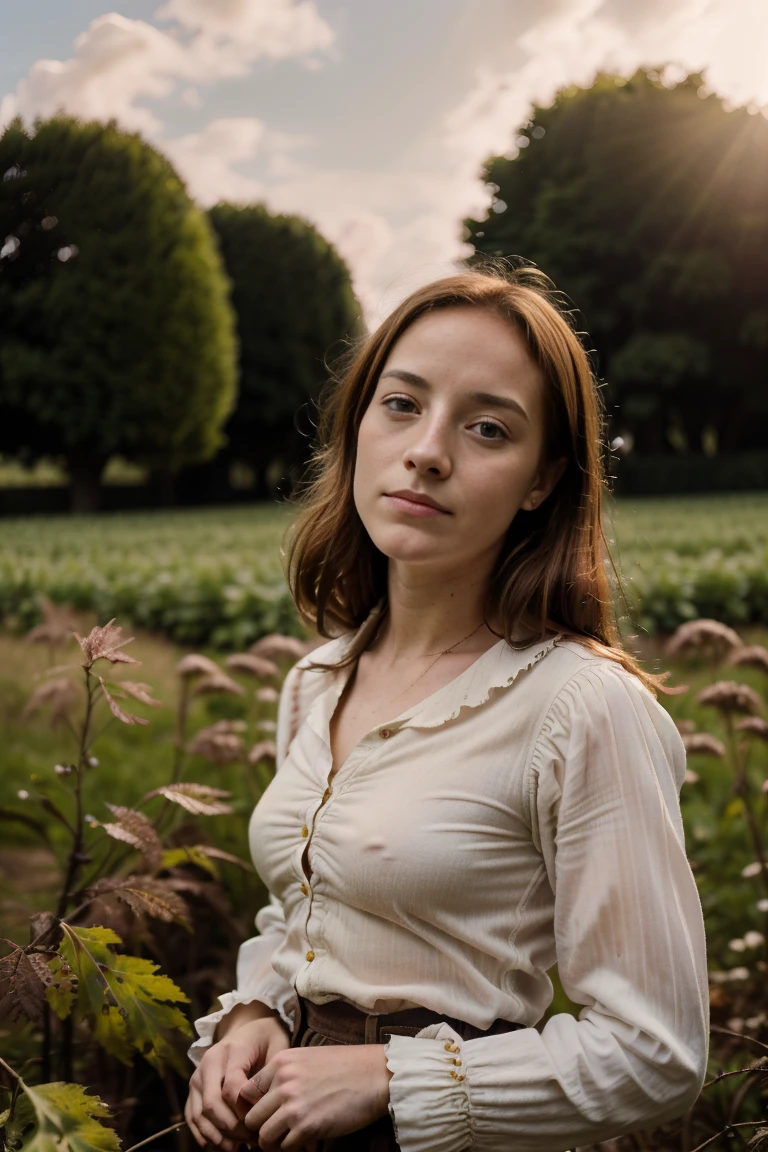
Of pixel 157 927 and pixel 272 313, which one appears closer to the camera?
pixel 157 927

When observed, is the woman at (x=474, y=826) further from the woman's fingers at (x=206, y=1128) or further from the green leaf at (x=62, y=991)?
the green leaf at (x=62, y=991)

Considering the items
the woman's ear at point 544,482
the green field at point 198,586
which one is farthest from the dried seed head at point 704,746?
the green field at point 198,586

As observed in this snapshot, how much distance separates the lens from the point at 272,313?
30.4m

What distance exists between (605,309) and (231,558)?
12.7 meters

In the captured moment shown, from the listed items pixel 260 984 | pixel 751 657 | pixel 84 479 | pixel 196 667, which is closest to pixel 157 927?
pixel 196 667

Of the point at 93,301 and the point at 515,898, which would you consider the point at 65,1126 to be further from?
the point at 93,301

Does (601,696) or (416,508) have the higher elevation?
(416,508)

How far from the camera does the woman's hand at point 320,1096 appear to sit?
1.18 metres

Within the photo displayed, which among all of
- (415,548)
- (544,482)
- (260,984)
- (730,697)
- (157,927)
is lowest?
(157,927)

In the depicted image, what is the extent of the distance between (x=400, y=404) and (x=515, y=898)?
0.73 m

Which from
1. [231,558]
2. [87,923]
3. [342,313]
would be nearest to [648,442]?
[342,313]

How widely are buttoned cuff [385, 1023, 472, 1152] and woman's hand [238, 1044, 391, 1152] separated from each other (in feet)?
0.11

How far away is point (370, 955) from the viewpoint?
1318mm

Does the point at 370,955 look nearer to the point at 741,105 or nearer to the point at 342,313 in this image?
the point at 741,105
